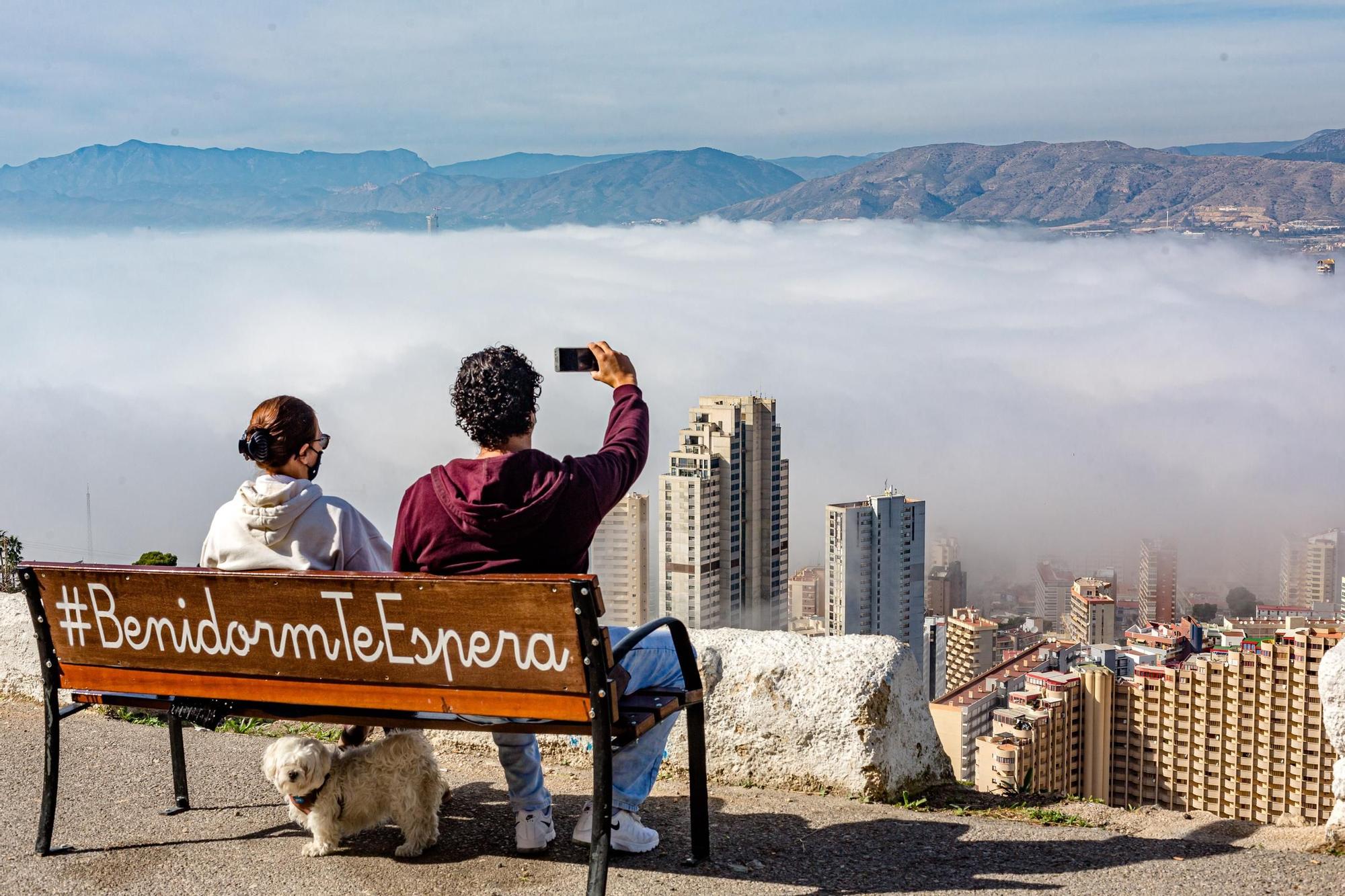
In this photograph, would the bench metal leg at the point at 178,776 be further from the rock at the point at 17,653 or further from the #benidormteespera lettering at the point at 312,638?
the rock at the point at 17,653

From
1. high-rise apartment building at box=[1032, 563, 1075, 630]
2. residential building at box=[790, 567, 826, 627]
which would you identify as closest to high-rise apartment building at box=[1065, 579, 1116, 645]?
high-rise apartment building at box=[1032, 563, 1075, 630]

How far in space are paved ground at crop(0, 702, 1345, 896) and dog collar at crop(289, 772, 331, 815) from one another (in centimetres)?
17

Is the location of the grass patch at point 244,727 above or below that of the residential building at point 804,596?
above

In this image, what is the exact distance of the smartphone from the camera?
3.79m

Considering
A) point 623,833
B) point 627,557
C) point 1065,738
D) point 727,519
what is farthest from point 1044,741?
point 727,519

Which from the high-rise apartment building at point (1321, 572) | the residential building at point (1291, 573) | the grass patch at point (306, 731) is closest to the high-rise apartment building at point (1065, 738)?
the grass patch at point (306, 731)

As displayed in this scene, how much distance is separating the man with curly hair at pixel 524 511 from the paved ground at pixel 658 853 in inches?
10.7

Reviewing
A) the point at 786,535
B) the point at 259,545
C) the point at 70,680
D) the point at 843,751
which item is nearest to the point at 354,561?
the point at 259,545

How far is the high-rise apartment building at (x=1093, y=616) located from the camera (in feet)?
216

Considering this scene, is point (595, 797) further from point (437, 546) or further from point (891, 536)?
point (891, 536)

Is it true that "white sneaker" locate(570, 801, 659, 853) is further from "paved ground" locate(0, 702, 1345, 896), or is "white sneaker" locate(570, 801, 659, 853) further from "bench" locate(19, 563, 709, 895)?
"bench" locate(19, 563, 709, 895)

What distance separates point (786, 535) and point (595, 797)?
211 feet

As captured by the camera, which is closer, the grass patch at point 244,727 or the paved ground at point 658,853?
the paved ground at point 658,853

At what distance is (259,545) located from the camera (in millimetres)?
3611
